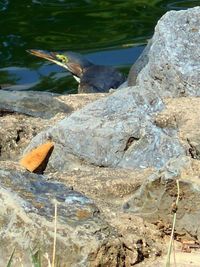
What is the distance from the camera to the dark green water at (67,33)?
9.41 meters

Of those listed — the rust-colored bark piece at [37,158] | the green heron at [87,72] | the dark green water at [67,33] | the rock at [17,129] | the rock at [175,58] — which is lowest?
the dark green water at [67,33]

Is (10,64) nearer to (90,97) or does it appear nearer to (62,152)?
(90,97)

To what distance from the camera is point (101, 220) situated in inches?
129

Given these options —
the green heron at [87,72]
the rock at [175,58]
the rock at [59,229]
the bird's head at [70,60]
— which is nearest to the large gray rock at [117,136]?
the rock at [175,58]

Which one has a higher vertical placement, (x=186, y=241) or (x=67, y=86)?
(x=186, y=241)

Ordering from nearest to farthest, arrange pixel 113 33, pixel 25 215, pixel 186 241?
pixel 25 215 < pixel 186 241 < pixel 113 33

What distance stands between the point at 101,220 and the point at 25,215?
253mm

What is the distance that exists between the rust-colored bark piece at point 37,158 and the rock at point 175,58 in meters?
0.64

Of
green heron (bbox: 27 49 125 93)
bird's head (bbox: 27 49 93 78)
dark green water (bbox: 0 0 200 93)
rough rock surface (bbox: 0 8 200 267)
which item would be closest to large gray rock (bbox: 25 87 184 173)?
rough rock surface (bbox: 0 8 200 267)

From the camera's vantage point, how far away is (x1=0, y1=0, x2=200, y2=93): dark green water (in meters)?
9.41

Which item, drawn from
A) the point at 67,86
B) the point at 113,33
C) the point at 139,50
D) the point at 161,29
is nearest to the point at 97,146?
the point at 161,29

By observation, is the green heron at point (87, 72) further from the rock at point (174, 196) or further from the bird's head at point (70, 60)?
the rock at point (174, 196)

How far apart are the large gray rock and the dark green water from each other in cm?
434

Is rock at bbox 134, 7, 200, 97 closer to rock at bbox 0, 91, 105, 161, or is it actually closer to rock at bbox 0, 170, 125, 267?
rock at bbox 0, 91, 105, 161
